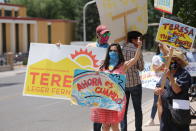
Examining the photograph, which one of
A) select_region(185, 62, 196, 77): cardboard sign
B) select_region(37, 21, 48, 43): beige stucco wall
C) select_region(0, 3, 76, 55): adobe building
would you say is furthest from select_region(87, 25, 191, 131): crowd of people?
select_region(37, 21, 48, 43): beige stucco wall

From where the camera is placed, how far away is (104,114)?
5.35 meters

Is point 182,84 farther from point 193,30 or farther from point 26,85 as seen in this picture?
point 26,85

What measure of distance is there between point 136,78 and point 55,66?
1.23m

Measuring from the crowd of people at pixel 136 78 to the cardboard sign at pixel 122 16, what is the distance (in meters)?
0.14

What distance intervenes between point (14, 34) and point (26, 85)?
138ft

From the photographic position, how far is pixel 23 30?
159ft

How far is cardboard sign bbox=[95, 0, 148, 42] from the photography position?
231 inches

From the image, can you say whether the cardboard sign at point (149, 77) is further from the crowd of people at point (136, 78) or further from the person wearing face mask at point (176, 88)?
the person wearing face mask at point (176, 88)

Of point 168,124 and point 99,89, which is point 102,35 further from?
point 168,124

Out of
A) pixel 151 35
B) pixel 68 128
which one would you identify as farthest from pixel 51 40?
pixel 68 128

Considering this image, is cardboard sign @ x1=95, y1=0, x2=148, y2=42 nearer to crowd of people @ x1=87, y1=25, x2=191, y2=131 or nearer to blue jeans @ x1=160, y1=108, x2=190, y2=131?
crowd of people @ x1=87, y1=25, x2=191, y2=131

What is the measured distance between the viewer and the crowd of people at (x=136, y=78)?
4654 mm

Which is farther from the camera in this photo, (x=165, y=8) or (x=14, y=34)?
(x=14, y=34)

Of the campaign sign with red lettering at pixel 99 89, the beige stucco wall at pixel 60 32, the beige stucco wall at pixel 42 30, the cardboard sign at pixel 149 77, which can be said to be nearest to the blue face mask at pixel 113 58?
the campaign sign with red lettering at pixel 99 89
